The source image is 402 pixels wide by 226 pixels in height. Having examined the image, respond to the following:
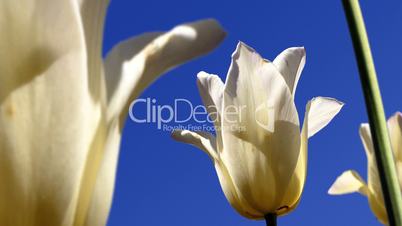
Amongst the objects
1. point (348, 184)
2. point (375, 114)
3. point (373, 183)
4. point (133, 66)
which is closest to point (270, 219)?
point (373, 183)

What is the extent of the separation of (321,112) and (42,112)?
1157 millimetres

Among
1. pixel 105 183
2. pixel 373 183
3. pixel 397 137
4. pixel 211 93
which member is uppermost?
pixel 211 93

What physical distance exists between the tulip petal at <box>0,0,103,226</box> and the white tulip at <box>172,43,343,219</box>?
0.90 metres

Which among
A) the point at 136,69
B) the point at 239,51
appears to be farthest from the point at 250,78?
the point at 136,69

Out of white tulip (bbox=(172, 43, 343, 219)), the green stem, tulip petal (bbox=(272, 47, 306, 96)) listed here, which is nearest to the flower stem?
white tulip (bbox=(172, 43, 343, 219))

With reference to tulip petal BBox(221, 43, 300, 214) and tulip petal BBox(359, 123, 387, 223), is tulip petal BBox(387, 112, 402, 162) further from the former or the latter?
tulip petal BBox(221, 43, 300, 214)

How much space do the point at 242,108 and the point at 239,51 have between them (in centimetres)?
13

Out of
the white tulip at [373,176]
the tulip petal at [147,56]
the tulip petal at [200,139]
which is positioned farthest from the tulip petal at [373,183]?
the tulip petal at [147,56]

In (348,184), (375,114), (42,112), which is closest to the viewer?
(42,112)

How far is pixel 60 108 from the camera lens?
0.49 metres

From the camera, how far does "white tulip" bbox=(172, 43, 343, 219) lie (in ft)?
4.52

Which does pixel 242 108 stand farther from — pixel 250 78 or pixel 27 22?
pixel 27 22

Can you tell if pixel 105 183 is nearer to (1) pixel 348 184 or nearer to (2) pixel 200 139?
(2) pixel 200 139

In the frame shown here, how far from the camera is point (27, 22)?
0.49 metres
